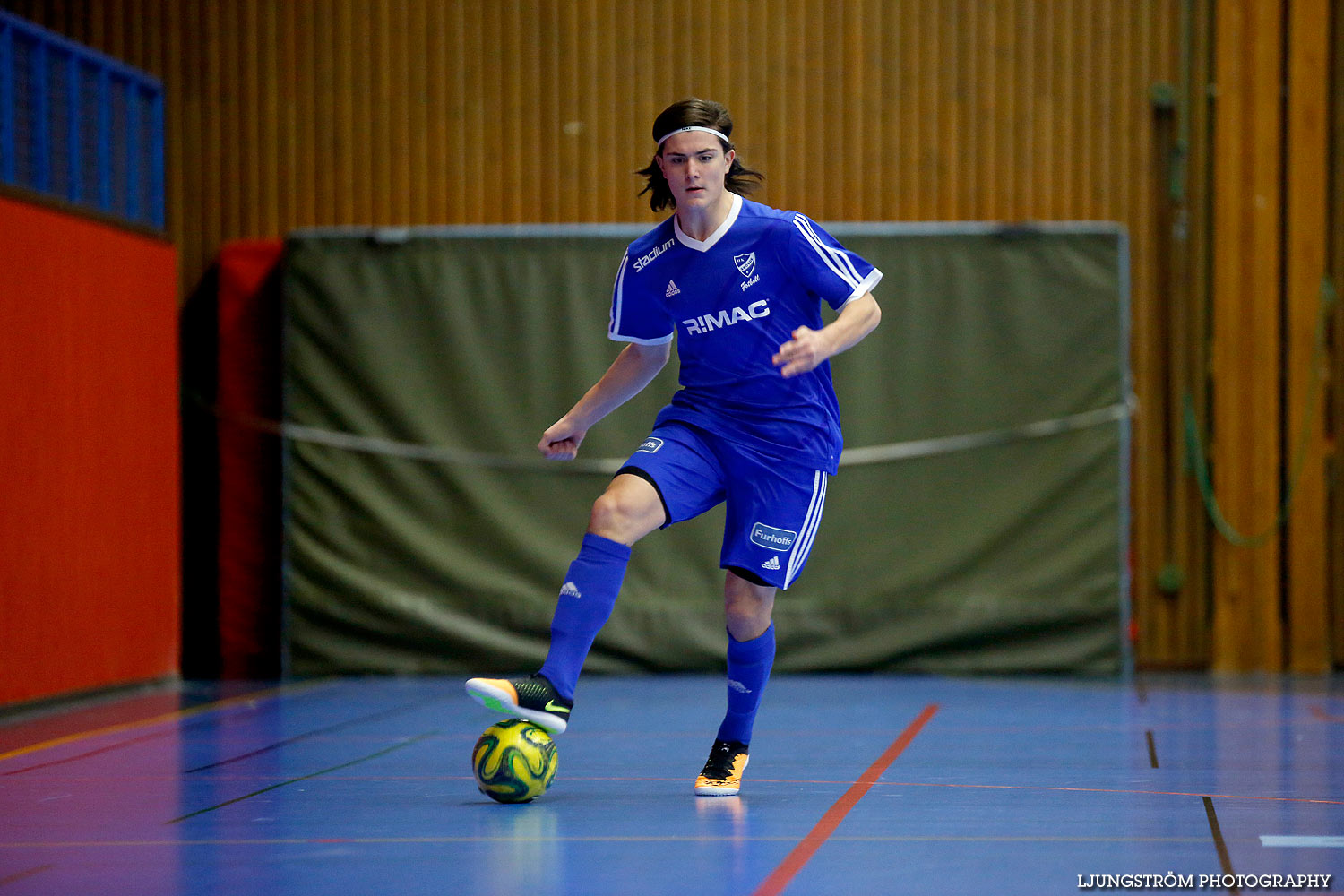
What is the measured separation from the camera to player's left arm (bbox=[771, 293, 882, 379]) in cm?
379

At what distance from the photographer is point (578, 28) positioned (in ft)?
29.0

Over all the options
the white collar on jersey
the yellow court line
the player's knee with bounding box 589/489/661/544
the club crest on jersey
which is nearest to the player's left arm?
the club crest on jersey

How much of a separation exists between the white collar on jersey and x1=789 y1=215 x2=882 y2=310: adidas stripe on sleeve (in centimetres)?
18

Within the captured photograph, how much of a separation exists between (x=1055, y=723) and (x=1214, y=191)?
11.7ft

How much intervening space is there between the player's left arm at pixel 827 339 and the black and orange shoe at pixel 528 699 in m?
0.99

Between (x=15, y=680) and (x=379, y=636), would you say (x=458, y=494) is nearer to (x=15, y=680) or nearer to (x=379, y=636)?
(x=379, y=636)

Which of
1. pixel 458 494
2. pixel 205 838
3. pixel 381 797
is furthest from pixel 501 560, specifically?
pixel 205 838

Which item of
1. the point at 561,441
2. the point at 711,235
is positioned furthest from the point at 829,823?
the point at 711,235

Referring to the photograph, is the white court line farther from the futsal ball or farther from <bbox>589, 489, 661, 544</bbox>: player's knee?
the futsal ball

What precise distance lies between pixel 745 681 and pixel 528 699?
0.77 meters

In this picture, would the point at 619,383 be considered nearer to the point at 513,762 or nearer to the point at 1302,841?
the point at 513,762

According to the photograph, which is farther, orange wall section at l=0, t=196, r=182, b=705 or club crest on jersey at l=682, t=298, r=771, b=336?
orange wall section at l=0, t=196, r=182, b=705

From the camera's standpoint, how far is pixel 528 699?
383 centimetres

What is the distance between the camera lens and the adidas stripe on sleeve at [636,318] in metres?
4.42
